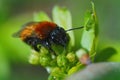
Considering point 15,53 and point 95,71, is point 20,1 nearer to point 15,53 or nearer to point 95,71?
point 15,53

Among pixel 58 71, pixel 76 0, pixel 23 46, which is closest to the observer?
pixel 58 71

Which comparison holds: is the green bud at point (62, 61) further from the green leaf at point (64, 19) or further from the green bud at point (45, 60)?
the green leaf at point (64, 19)

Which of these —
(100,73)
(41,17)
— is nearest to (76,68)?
(100,73)

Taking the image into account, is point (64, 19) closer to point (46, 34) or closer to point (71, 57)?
point (46, 34)

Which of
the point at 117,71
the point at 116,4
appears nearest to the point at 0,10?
the point at 116,4

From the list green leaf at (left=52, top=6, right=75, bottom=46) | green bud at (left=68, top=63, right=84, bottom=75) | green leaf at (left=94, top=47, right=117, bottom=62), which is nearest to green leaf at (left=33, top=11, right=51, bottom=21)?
green leaf at (left=52, top=6, right=75, bottom=46)

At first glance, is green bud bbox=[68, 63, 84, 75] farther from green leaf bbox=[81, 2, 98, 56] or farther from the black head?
the black head
